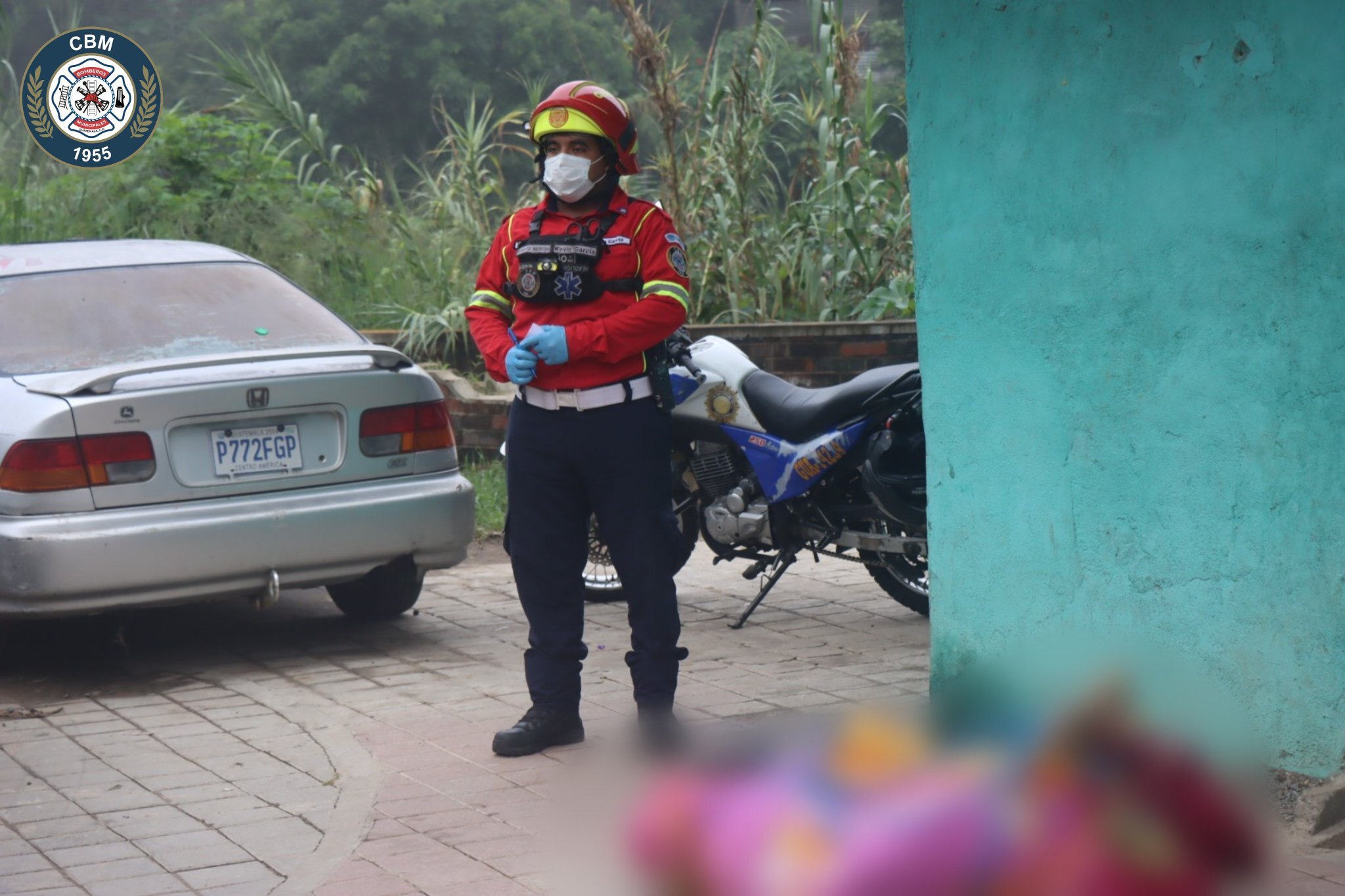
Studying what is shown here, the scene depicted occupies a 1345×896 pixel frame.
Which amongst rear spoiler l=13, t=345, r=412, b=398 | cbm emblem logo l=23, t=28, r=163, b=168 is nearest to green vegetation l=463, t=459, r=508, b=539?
rear spoiler l=13, t=345, r=412, b=398

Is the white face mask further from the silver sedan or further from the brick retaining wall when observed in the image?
Answer: the brick retaining wall

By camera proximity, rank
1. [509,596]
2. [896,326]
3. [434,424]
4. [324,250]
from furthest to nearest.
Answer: [324,250] < [896,326] < [509,596] < [434,424]

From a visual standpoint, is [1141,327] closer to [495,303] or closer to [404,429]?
[495,303]

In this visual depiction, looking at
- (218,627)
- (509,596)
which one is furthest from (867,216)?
(218,627)

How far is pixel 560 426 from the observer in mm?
4676

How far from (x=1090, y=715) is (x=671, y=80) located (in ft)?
30.0

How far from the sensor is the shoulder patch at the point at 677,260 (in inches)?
183

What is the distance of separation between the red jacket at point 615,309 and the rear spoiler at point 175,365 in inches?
60.6

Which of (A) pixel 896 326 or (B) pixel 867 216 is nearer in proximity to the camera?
(A) pixel 896 326

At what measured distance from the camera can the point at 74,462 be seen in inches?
217

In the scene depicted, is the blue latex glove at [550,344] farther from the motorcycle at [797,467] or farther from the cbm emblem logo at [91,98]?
the cbm emblem logo at [91,98]

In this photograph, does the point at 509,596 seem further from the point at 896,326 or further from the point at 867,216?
the point at 867,216

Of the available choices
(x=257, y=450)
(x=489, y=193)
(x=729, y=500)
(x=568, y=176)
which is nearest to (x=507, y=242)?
(x=568, y=176)

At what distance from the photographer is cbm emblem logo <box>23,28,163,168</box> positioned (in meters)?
10.6
